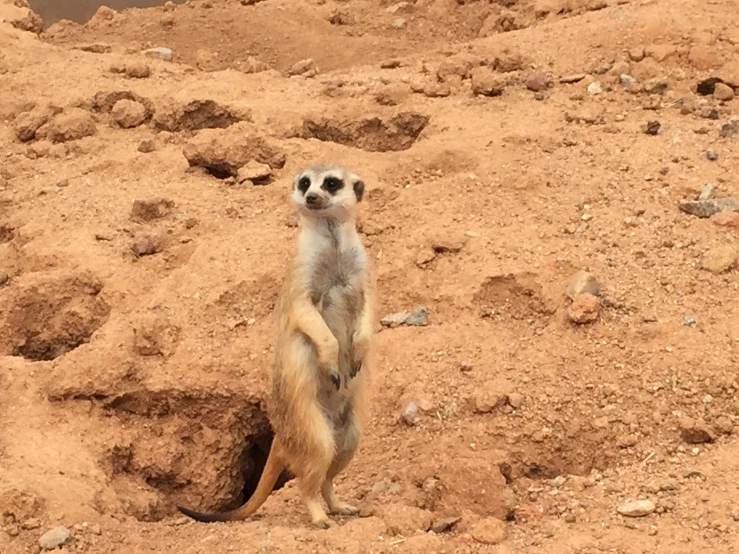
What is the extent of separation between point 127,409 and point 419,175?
1.40 m

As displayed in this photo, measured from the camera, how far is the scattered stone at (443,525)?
1.94 metres

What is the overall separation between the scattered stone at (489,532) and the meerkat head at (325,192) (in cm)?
86

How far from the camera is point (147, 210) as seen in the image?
329 centimetres

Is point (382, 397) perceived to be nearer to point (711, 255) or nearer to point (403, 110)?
point (711, 255)

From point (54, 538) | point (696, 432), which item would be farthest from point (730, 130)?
point (54, 538)

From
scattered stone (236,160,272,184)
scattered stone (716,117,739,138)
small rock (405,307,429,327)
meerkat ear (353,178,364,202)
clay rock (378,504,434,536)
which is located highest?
meerkat ear (353,178,364,202)

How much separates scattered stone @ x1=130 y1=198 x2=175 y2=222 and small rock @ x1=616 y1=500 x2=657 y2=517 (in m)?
2.06

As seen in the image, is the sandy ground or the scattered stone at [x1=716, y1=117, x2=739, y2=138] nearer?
the sandy ground

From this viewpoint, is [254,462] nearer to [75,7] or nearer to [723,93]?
[723,93]

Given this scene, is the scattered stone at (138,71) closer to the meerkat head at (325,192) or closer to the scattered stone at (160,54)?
the scattered stone at (160,54)

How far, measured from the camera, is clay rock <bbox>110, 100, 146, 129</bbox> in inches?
156

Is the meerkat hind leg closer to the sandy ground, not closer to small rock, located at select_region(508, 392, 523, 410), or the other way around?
the sandy ground

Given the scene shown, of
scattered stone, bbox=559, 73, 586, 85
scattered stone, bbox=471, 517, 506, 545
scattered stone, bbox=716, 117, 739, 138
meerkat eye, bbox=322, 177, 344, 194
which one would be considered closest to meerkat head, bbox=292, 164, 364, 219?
meerkat eye, bbox=322, 177, 344, 194

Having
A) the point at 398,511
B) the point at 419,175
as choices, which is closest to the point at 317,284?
the point at 398,511
